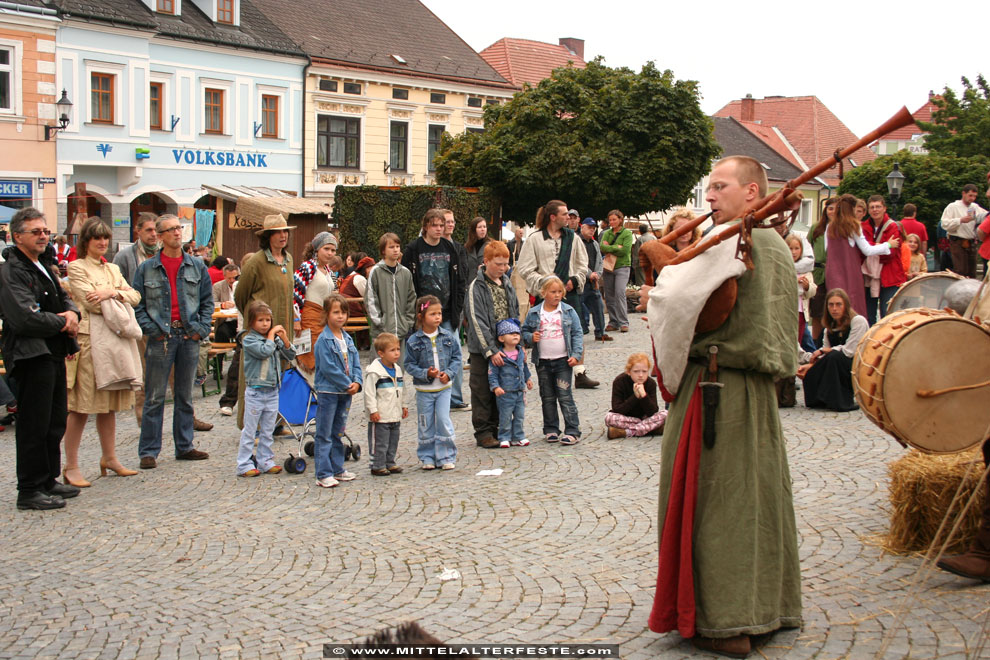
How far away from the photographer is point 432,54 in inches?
1609

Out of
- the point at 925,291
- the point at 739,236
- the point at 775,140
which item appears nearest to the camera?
the point at 739,236

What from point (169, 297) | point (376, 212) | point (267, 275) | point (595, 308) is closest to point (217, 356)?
point (267, 275)

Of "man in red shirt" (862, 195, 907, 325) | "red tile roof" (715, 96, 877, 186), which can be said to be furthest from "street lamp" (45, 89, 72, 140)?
"red tile roof" (715, 96, 877, 186)

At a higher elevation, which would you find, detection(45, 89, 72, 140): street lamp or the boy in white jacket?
detection(45, 89, 72, 140): street lamp

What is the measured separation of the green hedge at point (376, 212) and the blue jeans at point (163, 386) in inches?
380

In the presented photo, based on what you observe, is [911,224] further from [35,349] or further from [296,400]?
[35,349]

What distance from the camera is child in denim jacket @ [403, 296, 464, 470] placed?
861 centimetres

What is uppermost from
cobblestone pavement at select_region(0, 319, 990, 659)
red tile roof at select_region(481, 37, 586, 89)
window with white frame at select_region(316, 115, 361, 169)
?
red tile roof at select_region(481, 37, 586, 89)

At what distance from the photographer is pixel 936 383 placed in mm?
4969

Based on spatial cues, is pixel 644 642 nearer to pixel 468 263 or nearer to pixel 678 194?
pixel 468 263

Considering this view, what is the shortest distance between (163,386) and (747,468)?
19.3 feet

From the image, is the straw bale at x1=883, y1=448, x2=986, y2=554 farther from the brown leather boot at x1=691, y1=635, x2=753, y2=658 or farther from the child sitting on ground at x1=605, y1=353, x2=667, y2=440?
the child sitting on ground at x1=605, y1=353, x2=667, y2=440

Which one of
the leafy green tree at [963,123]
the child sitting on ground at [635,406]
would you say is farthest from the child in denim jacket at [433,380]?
the leafy green tree at [963,123]

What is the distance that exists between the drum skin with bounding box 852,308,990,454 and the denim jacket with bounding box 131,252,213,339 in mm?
5807
